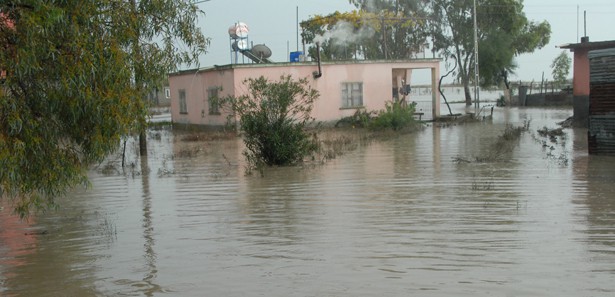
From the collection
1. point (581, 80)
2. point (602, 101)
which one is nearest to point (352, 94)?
point (581, 80)

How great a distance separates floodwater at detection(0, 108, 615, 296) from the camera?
6742 mm

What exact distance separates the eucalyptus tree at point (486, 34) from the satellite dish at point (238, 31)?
25.9 m

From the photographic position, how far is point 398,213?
395 inches

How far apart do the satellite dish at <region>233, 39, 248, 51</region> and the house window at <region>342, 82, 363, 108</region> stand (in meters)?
5.37

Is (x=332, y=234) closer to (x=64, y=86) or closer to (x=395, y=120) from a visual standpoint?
(x=64, y=86)

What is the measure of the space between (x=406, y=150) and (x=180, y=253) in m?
12.6

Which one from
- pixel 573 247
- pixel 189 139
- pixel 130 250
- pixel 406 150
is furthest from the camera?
pixel 189 139

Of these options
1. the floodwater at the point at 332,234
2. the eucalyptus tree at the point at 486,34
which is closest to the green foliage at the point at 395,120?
the floodwater at the point at 332,234

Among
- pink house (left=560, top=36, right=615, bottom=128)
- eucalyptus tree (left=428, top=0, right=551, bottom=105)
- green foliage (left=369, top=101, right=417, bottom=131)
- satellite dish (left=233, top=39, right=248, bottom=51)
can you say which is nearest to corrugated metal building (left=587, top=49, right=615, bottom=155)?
pink house (left=560, top=36, right=615, bottom=128)

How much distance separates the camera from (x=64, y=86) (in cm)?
683

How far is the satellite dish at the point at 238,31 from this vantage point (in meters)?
34.7

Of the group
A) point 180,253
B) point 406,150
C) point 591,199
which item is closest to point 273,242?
point 180,253

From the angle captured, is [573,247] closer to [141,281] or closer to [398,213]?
[398,213]

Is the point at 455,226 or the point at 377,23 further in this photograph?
the point at 377,23
